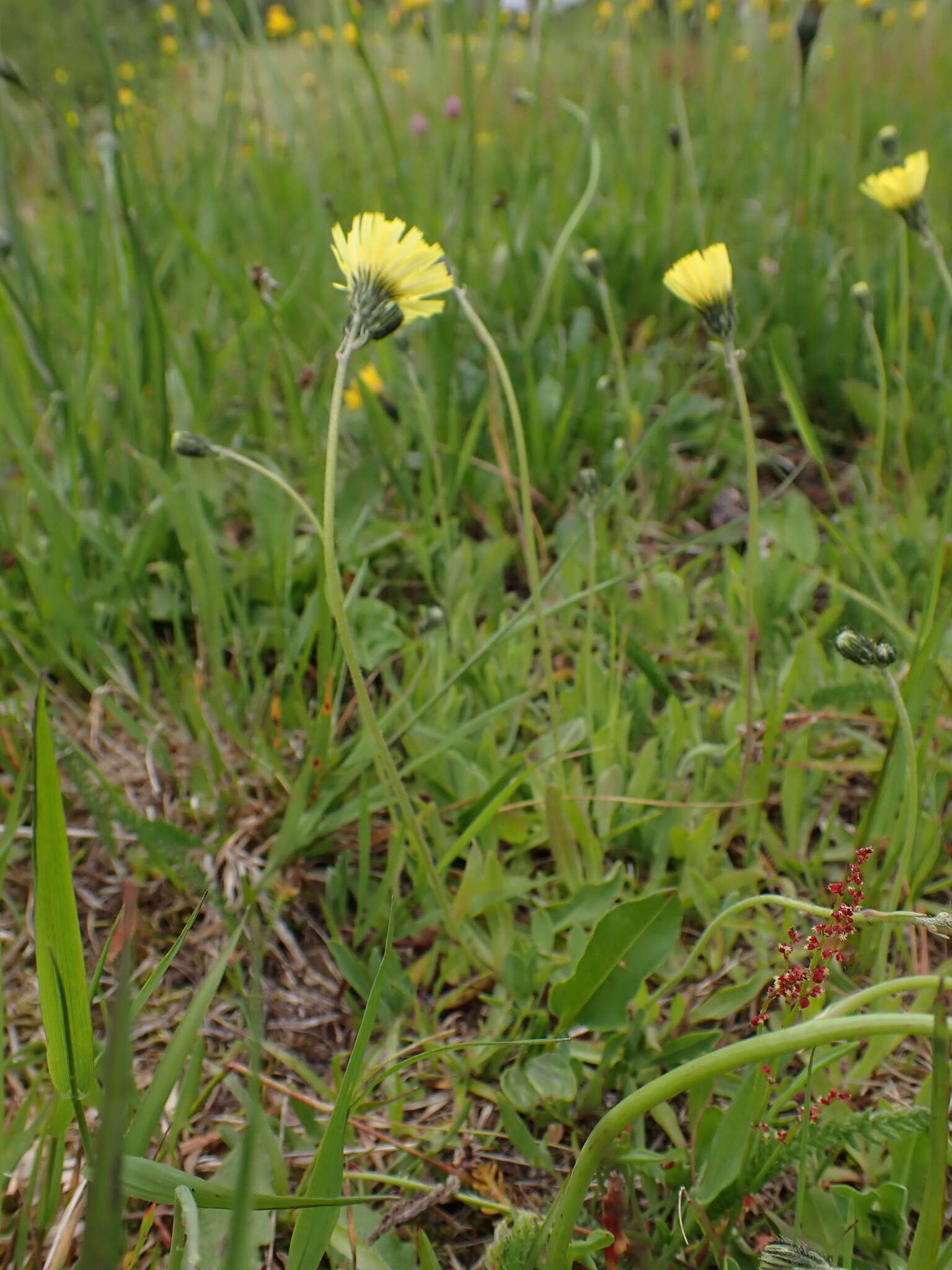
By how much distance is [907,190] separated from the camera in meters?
1.42

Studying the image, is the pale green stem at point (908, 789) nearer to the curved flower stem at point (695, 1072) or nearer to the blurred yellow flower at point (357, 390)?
the curved flower stem at point (695, 1072)

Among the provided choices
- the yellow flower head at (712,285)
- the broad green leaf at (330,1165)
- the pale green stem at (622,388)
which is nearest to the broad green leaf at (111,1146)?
the broad green leaf at (330,1165)

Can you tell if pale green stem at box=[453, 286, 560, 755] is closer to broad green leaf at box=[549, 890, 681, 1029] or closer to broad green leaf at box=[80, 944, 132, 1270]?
broad green leaf at box=[549, 890, 681, 1029]

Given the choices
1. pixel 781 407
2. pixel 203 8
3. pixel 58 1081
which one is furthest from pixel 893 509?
pixel 203 8

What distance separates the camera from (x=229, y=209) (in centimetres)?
281

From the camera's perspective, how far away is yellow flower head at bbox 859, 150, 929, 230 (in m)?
1.40

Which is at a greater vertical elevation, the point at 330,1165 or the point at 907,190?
the point at 907,190

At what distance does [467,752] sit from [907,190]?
3.61 feet

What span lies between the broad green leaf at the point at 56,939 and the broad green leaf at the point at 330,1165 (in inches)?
8.0

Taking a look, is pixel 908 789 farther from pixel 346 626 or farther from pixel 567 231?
pixel 567 231

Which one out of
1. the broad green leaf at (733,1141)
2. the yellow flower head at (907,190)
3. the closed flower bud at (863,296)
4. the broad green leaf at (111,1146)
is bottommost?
the broad green leaf at (733,1141)

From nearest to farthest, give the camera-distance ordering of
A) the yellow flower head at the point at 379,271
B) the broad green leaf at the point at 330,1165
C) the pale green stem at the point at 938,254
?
the broad green leaf at the point at 330,1165
the yellow flower head at the point at 379,271
the pale green stem at the point at 938,254

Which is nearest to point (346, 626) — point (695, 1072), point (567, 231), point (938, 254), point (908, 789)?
point (695, 1072)

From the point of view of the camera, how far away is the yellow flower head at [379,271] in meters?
0.87
